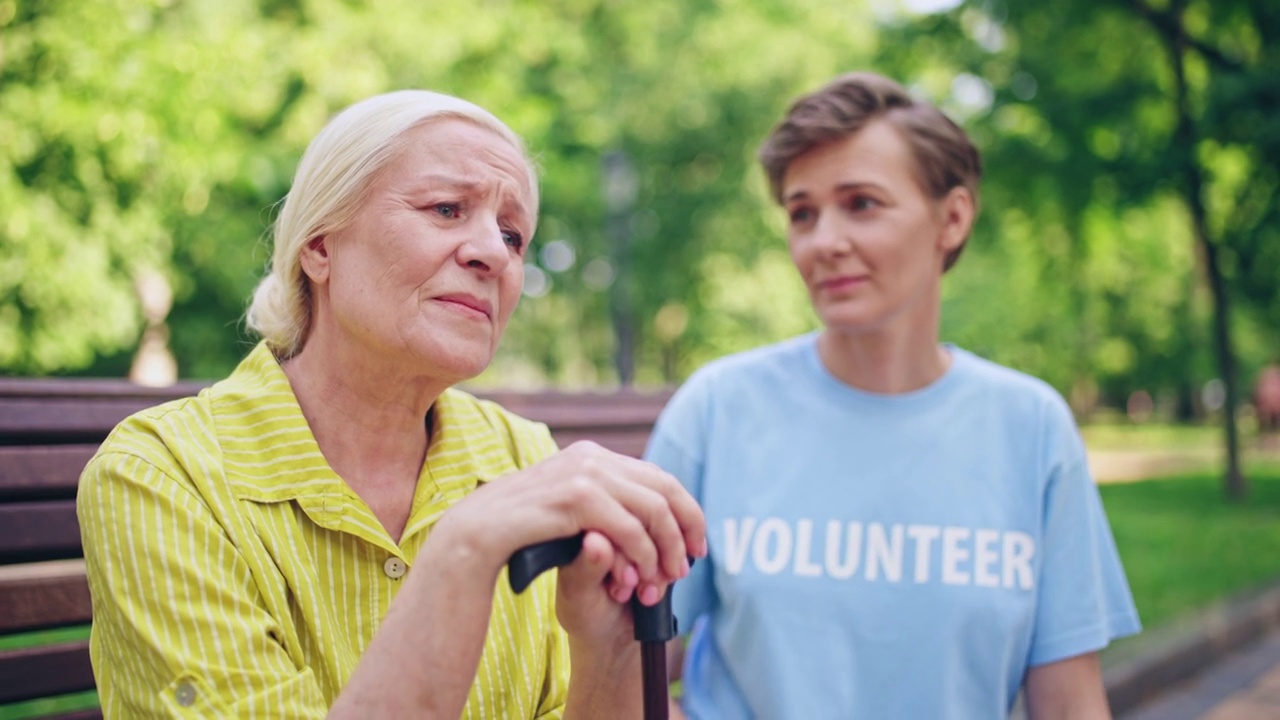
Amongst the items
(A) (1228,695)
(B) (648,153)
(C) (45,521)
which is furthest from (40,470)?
(B) (648,153)

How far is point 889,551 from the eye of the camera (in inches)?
88.5

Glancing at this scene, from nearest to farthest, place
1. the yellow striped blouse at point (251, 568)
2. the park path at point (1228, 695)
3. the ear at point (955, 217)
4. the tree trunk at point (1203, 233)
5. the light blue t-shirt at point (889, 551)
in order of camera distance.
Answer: the yellow striped blouse at point (251, 568) < the light blue t-shirt at point (889, 551) < the ear at point (955, 217) < the park path at point (1228, 695) < the tree trunk at point (1203, 233)

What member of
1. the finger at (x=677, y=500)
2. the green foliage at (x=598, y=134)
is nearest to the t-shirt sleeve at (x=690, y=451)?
the green foliage at (x=598, y=134)

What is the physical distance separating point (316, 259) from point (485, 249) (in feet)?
0.86

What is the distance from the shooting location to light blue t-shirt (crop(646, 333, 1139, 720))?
2182 mm

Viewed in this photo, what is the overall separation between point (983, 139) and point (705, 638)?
11097 millimetres

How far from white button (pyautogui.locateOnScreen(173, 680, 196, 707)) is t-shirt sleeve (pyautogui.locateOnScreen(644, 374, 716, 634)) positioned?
116 centimetres

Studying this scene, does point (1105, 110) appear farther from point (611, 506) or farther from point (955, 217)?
point (611, 506)

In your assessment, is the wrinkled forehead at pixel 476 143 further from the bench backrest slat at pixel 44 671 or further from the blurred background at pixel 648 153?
the bench backrest slat at pixel 44 671

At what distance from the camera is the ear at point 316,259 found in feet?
5.56

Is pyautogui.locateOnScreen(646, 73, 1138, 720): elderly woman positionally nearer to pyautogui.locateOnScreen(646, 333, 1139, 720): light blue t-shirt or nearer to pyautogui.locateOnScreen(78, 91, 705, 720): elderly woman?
pyautogui.locateOnScreen(646, 333, 1139, 720): light blue t-shirt

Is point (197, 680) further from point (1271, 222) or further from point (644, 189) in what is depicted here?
point (644, 189)

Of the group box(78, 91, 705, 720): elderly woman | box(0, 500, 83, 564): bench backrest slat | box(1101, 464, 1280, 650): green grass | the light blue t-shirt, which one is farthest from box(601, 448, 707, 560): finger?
box(1101, 464, 1280, 650): green grass

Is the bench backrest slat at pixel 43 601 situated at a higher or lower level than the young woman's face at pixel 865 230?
lower
